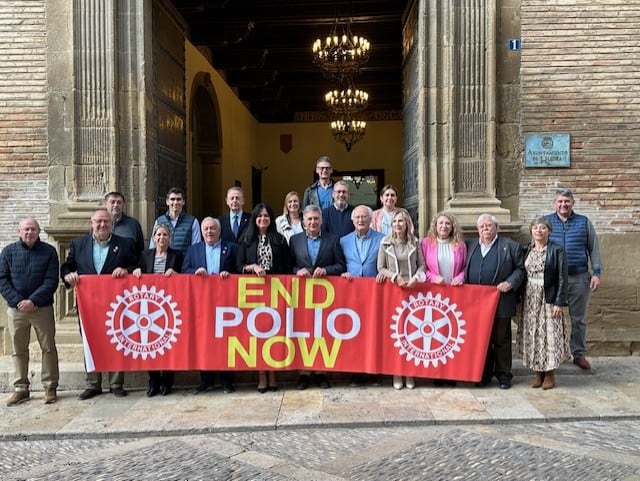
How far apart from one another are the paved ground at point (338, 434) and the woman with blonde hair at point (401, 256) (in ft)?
3.76

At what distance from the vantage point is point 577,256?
6449 millimetres

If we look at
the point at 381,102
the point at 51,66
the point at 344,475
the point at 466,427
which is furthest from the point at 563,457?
the point at 381,102

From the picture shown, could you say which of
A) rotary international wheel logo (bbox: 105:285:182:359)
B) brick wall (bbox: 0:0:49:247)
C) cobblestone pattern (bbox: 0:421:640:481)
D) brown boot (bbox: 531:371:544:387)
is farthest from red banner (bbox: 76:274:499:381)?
brick wall (bbox: 0:0:49:247)

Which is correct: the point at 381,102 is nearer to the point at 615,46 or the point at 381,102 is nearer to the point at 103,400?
the point at 615,46

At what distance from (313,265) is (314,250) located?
0.50 feet

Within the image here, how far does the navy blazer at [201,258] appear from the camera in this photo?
5934 mm

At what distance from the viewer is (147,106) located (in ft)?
24.1

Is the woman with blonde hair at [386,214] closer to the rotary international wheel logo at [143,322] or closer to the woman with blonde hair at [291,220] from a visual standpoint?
the woman with blonde hair at [291,220]

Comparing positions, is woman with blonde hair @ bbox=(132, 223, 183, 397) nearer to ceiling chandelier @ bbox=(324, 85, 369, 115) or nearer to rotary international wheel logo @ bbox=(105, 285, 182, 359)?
rotary international wheel logo @ bbox=(105, 285, 182, 359)

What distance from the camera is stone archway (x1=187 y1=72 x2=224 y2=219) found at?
1286 centimetres

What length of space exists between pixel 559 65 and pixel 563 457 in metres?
4.82

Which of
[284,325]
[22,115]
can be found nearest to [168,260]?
[284,325]

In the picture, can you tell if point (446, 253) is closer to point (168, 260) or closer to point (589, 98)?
point (168, 260)

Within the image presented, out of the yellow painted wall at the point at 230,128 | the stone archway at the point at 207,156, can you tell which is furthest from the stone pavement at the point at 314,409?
the stone archway at the point at 207,156
